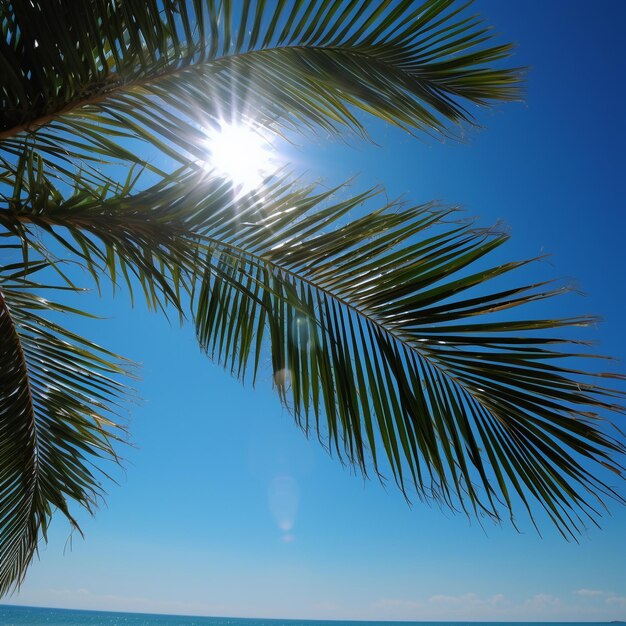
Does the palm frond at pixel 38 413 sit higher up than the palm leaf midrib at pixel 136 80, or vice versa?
the palm leaf midrib at pixel 136 80

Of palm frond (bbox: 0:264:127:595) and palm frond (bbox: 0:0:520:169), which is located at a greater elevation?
palm frond (bbox: 0:0:520:169)

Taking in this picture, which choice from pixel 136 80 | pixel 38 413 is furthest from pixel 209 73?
pixel 38 413

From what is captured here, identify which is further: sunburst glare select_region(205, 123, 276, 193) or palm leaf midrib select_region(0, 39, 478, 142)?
sunburst glare select_region(205, 123, 276, 193)

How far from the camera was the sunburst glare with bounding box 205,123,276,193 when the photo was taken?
7.87 feet

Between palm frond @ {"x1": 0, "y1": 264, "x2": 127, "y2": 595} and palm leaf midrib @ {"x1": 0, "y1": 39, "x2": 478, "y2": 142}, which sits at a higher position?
palm leaf midrib @ {"x1": 0, "y1": 39, "x2": 478, "y2": 142}

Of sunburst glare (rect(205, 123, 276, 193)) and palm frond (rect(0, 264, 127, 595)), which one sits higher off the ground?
sunburst glare (rect(205, 123, 276, 193))

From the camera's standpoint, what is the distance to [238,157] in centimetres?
246

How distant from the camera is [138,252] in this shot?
2.38m

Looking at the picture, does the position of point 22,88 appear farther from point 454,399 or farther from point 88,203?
point 454,399

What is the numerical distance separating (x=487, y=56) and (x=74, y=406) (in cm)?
261

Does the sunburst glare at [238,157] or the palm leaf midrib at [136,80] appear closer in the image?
the palm leaf midrib at [136,80]

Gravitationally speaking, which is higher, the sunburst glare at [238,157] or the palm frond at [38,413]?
the sunburst glare at [238,157]

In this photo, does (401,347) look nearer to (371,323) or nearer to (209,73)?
(371,323)

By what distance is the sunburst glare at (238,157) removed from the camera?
240 cm
